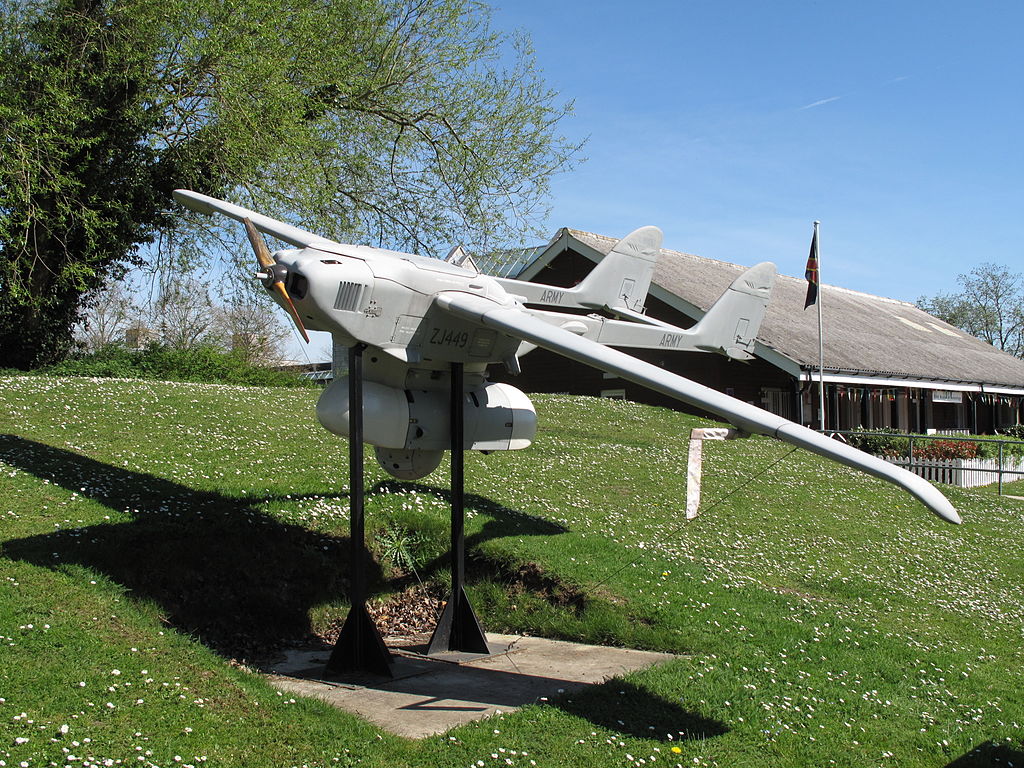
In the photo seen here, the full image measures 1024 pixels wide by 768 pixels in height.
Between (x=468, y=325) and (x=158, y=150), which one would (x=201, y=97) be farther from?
(x=468, y=325)

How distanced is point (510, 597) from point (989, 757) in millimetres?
5295

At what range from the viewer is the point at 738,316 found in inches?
511

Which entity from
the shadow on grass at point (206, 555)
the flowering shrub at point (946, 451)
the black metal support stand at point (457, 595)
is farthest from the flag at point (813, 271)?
the black metal support stand at point (457, 595)

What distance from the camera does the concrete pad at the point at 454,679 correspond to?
711 cm

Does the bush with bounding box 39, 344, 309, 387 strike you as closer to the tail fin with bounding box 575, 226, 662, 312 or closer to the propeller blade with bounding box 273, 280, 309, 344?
the tail fin with bounding box 575, 226, 662, 312

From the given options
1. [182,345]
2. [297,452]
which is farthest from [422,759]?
[182,345]

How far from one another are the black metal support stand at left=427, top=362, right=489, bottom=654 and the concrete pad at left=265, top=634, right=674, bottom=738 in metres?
0.17

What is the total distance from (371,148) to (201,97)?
5391 millimetres

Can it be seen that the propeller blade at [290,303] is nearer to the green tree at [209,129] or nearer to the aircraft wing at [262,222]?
the aircraft wing at [262,222]

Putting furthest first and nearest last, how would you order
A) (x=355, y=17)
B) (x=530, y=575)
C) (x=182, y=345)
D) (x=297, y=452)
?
(x=182, y=345) → (x=355, y=17) → (x=297, y=452) → (x=530, y=575)

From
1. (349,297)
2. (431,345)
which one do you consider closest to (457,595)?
(431,345)

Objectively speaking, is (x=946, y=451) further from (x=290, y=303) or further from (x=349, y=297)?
(x=290, y=303)

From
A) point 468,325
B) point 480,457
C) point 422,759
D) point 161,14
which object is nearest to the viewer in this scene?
point 422,759

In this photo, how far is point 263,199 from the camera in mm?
20781
